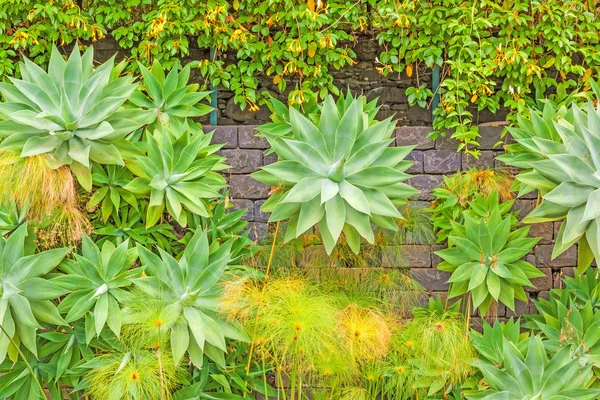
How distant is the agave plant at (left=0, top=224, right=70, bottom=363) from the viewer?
Answer: 349cm

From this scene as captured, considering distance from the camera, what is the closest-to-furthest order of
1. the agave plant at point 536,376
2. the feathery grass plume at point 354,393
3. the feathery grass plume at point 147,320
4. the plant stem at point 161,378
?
1. the plant stem at point 161,378
2. the feathery grass plume at point 147,320
3. the agave plant at point 536,376
4. the feathery grass plume at point 354,393

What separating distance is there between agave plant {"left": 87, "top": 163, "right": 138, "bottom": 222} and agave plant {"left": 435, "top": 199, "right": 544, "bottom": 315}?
1.96m

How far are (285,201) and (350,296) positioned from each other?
0.90 metres

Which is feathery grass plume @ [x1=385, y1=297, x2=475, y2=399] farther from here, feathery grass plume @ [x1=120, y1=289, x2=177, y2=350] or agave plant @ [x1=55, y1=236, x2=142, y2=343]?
agave plant @ [x1=55, y1=236, x2=142, y2=343]

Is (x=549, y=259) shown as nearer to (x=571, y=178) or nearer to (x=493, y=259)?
(x=493, y=259)

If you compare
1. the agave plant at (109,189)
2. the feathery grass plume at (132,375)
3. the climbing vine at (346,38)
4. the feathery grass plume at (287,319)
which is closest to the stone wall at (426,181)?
the climbing vine at (346,38)

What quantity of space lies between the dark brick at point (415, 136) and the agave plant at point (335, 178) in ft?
2.43

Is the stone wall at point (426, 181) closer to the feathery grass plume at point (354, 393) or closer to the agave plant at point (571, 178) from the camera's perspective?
the agave plant at point (571, 178)

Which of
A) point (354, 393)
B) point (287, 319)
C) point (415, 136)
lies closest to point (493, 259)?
point (415, 136)

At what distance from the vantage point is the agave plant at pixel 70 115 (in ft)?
11.8

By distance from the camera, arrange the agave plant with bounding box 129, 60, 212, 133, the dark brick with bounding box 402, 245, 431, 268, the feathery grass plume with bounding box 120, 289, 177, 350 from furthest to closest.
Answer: the dark brick with bounding box 402, 245, 431, 268
the agave plant with bounding box 129, 60, 212, 133
the feathery grass plume with bounding box 120, 289, 177, 350

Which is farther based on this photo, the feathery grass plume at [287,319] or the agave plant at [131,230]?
the agave plant at [131,230]

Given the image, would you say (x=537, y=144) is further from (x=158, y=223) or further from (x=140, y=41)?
(x=140, y=41)

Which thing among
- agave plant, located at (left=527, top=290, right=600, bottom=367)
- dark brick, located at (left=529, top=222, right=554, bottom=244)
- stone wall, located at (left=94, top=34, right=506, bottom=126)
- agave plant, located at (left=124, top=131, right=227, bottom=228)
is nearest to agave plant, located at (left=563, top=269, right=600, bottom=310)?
agave plant, located at (left=527, top=290, right=600, bottom=367)
